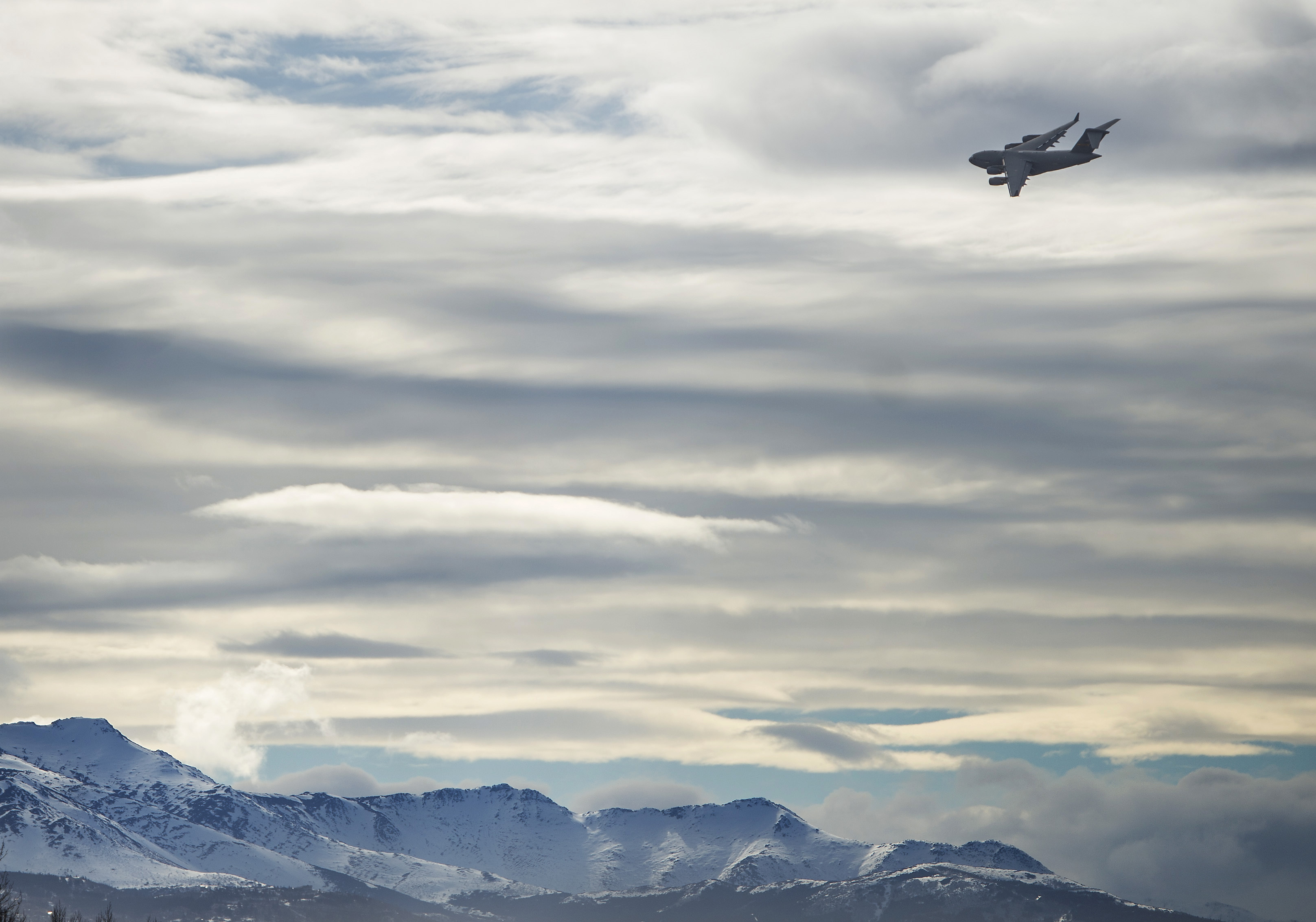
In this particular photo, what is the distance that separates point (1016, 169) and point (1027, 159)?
3.00 meters

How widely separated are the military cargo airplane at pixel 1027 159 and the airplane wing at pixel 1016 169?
0.05 m

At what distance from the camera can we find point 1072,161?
576 ft

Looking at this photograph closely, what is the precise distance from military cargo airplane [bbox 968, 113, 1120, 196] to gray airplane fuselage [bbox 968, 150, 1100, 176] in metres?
0.05

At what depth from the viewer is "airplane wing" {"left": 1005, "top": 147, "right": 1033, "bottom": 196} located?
6683 inches

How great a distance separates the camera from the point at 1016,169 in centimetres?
17088

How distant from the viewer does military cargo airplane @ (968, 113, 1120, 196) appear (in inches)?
6718

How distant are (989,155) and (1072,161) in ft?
34.0

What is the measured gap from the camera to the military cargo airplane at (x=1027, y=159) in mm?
170625

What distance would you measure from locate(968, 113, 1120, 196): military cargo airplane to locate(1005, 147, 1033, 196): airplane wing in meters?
0.05

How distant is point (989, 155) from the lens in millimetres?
174875

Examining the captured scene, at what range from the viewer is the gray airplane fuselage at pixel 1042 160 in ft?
568

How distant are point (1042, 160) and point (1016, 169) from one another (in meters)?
5.13

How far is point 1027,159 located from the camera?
173 m

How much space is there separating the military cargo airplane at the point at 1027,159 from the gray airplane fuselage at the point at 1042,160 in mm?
49
